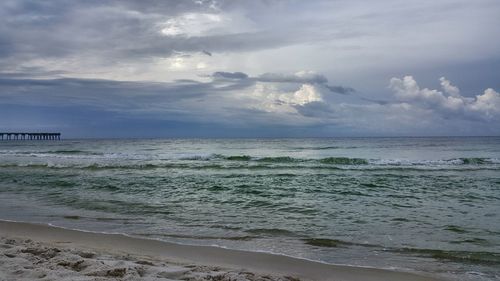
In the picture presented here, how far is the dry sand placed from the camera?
16.2 ft

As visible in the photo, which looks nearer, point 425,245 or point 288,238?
point 425,245

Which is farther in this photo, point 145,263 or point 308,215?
point 308,215

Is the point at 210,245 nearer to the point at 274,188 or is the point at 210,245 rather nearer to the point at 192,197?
the point at 192,197

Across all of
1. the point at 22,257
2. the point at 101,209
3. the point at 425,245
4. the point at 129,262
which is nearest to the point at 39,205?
the point at 101,209

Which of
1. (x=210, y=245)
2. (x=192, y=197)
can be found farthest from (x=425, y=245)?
(x=192, y=197)

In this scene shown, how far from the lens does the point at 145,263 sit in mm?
5695

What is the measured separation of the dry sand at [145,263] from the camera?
16.2 ft

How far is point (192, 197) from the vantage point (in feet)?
43.6

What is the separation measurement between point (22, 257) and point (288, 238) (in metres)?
4.50

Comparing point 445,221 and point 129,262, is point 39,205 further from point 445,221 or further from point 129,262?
point 445,221

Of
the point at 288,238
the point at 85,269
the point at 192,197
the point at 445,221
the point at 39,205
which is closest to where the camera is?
the point at 85,269

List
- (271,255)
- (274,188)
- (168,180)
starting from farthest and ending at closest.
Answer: (168,180)
(274,188)
(271,255)

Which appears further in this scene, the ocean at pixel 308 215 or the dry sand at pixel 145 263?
the ocean at pixel 308 215

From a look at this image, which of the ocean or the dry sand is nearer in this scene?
the dry sand
